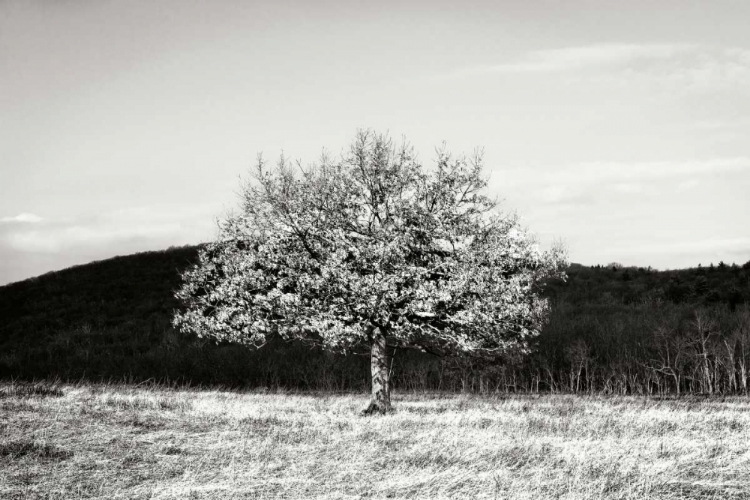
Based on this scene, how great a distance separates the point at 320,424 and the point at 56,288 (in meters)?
71.4

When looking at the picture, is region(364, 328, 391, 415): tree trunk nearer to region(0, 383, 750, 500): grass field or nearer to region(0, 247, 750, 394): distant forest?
region(0, 383, 750, 500): grass field

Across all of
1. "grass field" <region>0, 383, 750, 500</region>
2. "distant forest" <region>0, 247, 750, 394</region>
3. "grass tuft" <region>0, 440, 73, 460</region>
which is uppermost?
"distant forest" <region>0, 247, 750, 394</region>

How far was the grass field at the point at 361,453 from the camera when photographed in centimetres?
1284

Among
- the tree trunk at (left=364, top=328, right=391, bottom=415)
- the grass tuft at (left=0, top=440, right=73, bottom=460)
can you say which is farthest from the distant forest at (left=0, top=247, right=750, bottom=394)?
the grass tuft at (left=0, top=440, right=73, bottom=460)

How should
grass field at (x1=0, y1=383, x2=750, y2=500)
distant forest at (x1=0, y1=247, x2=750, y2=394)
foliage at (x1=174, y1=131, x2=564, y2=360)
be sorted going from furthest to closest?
1. distant forest at (x1=0, y1=247, x2=750, y2=394)
2. foliage at (x1=174, y1=131, x2=564, y2=360)
3. grass field at (x1=0, y1=383, x2=750, y2=500)

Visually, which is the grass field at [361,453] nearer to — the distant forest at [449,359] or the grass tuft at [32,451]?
the grass tuft at [32,451]

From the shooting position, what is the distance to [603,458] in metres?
15.4

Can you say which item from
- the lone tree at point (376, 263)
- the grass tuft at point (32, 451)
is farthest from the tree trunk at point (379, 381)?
the grass tuft at point (32, 451)

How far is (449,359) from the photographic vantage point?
48.9 meters

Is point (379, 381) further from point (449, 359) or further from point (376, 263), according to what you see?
point (449, 359)

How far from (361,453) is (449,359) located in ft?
108

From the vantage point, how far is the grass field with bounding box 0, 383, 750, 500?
12.8 m

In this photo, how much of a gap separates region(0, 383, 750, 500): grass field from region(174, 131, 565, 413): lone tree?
3172 millimetres

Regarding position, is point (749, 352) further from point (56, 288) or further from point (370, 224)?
point (56, 288)
